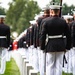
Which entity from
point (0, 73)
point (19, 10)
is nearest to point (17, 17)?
point (19, 10)

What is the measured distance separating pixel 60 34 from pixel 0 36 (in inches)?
222

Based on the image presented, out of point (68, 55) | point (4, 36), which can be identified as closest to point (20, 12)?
point (4, 36)

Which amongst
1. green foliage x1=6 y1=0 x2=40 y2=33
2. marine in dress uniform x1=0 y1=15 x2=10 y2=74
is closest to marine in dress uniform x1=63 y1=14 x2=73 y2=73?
marine in dress uniform x1=0 y1=15 x2=10 y2=74

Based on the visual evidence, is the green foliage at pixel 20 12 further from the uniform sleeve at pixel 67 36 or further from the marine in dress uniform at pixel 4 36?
the uniform sleeve at pixel 67 36

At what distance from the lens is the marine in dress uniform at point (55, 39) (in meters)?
14.5

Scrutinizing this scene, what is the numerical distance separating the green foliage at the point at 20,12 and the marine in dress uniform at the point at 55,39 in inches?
3683

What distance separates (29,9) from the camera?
11250 centimetres

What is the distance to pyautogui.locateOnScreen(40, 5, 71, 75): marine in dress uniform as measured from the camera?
47.6 feet

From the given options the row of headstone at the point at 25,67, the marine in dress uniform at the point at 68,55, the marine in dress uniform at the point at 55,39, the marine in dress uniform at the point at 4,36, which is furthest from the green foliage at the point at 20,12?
the marine in dress uniform at the point at 55,39

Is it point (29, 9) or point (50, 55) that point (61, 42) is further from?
point (29, 9)

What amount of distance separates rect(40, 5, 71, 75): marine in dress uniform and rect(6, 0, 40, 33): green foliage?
3683 inches

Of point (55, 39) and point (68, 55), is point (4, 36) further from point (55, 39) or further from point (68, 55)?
point (55, 39)

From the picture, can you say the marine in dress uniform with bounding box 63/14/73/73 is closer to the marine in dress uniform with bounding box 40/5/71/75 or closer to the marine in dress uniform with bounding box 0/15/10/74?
the marine in dress uniform with bounding box 0/15/10/74

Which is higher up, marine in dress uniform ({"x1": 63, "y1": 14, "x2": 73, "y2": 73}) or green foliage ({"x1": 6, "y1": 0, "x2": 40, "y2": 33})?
marine in dress uniform ({"x1": 63, "y1": 14, "x2": 73, "y2": 73})
